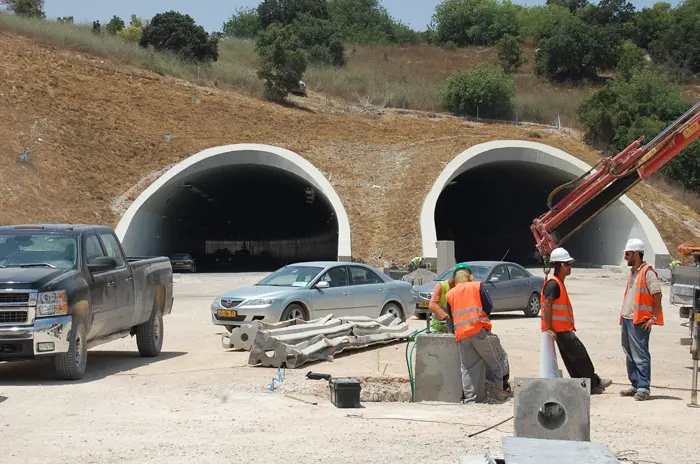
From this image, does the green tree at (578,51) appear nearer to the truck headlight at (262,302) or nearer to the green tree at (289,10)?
the green tree at (289,10)

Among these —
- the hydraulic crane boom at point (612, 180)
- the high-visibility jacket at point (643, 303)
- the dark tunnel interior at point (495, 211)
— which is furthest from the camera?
the dark tunnel interior at point (495, 211)

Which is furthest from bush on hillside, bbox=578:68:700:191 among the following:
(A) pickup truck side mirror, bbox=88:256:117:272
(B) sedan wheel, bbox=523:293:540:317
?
(A) pickup truck side mirror, bbox=88:256:117:272

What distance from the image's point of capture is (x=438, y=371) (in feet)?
38.6

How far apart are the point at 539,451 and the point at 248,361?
28.3ft

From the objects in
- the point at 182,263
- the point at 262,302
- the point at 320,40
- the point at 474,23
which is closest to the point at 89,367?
the point at 262,302

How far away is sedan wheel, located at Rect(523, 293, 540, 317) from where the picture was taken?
22953mm

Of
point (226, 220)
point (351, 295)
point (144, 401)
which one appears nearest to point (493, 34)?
point (226, 220)

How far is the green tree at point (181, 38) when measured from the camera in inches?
2756

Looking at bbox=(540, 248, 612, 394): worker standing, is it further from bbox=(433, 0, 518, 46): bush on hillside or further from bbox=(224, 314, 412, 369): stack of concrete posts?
bbox=(433, 0, 518, 46): bush on hillside

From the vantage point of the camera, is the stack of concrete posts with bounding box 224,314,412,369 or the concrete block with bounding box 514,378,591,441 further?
the stack of concrete posts with bounding box 224,314,412,369

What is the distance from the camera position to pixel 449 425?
9.42m

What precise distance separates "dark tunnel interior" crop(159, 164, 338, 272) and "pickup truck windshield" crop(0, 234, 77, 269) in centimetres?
2888

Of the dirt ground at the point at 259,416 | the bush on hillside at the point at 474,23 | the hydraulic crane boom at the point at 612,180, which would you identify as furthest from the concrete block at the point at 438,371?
the bush on hillside at the point at 474,23

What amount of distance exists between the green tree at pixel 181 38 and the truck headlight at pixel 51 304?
58665 mm
